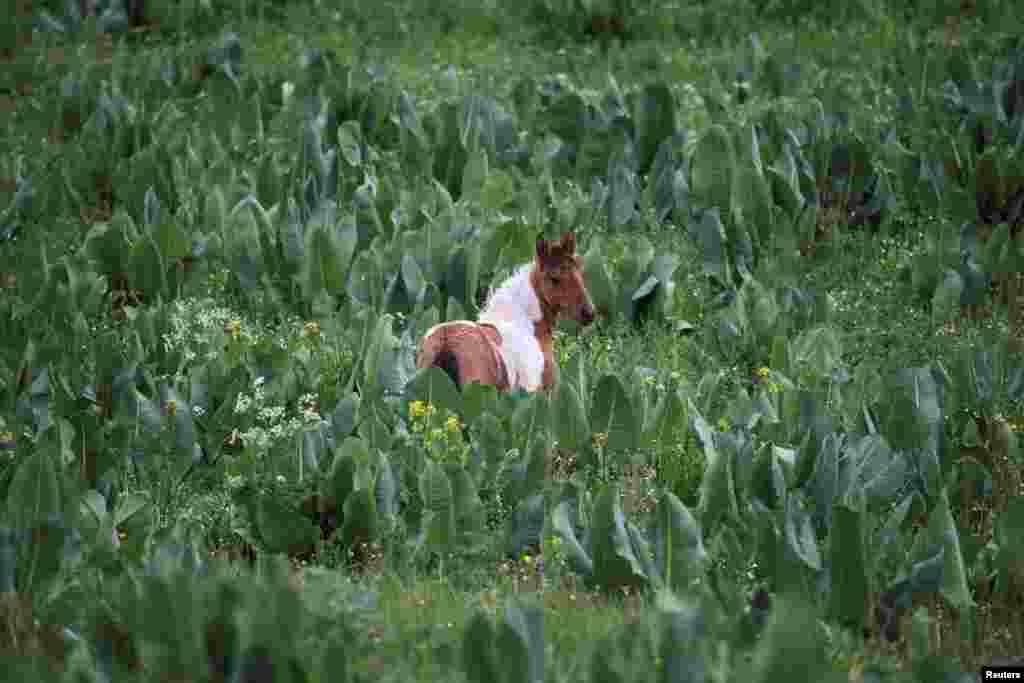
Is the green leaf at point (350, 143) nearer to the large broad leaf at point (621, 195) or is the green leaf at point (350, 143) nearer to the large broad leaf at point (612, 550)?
the large broad leaf at point (621, 195)

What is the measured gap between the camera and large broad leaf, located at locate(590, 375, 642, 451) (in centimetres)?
560

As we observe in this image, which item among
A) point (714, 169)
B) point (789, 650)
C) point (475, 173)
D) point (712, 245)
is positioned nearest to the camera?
point (789, 650)

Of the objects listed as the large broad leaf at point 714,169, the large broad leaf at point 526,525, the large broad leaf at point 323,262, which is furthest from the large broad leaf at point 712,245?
the large broad leaf at point 526,525

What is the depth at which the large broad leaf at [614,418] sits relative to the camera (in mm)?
5598

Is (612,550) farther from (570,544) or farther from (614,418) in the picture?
(614,418)

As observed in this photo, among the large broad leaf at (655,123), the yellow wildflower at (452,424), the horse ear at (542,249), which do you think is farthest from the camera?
the large broad leaf at (655,123)

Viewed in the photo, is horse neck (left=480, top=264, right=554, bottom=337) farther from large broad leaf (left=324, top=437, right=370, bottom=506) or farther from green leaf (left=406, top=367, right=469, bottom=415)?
large broad leaf (left=324, top=437, right=370, bottom=506)

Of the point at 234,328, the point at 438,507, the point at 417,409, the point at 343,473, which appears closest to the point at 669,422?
the point at 417,409

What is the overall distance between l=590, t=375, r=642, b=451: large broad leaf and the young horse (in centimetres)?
40

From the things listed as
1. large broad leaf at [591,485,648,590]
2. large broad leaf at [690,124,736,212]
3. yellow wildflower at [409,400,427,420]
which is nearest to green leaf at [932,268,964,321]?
large broad leaf at [690,124,736,212]

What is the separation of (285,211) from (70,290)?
141 cm

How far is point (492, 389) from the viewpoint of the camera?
18.4 ft

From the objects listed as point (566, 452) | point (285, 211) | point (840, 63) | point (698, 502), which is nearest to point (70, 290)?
point (285, 211)

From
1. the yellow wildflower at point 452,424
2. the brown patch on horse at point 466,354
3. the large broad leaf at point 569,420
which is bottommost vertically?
the large broad leaf at point 569,420
